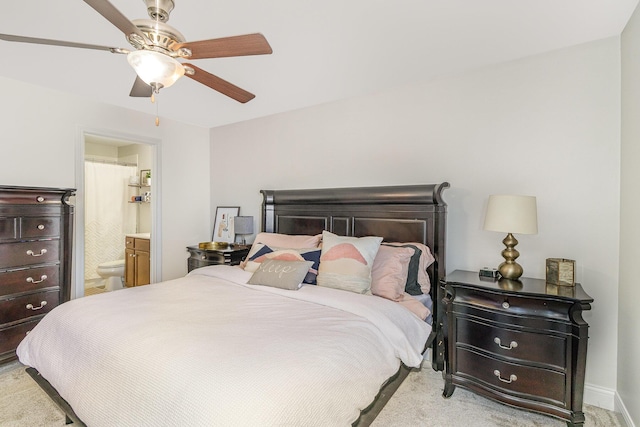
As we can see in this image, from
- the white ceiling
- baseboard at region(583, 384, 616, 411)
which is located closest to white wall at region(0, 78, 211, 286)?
A: the white ceiling

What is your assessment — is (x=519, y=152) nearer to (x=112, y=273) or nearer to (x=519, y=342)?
(x=519, y=342)

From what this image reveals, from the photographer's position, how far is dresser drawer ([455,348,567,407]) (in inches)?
75.2

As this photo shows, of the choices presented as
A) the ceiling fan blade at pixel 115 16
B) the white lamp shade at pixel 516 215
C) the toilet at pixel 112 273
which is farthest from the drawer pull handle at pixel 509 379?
the toilet at pixel 112 273

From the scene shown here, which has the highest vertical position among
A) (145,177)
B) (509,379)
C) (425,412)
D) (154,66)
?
(154,66)

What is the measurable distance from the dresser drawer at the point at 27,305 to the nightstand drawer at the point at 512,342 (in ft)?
11.0

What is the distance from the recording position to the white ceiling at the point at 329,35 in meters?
1.87

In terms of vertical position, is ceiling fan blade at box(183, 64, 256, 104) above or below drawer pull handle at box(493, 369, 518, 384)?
above

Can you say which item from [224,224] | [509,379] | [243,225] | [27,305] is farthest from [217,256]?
[509,379]

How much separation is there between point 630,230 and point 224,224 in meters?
3.97

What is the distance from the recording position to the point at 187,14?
194 cm

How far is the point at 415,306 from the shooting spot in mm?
2312

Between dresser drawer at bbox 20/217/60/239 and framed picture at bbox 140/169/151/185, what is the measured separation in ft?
8.86

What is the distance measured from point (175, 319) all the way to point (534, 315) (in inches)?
82.6

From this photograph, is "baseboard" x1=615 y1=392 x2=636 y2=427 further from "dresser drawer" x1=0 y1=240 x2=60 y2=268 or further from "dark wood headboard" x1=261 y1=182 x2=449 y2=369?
"dresser drawer" x1=0 y1=240 x2=60 y2=268
